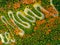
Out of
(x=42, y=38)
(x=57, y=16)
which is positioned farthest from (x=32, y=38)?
(x=57, y=16)

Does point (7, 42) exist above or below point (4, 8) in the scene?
below

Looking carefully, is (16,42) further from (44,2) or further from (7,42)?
(44,2)

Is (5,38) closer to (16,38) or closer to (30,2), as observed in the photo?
(16,38)

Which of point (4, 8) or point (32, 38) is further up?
point (4, 8)

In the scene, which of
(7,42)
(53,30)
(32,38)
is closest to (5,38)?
(7,42)

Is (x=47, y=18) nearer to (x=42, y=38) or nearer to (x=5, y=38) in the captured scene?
(x=42, y=38)

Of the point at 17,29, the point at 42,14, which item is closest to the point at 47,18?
the point at 42,14

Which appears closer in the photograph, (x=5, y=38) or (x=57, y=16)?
(x=57, y=16)
